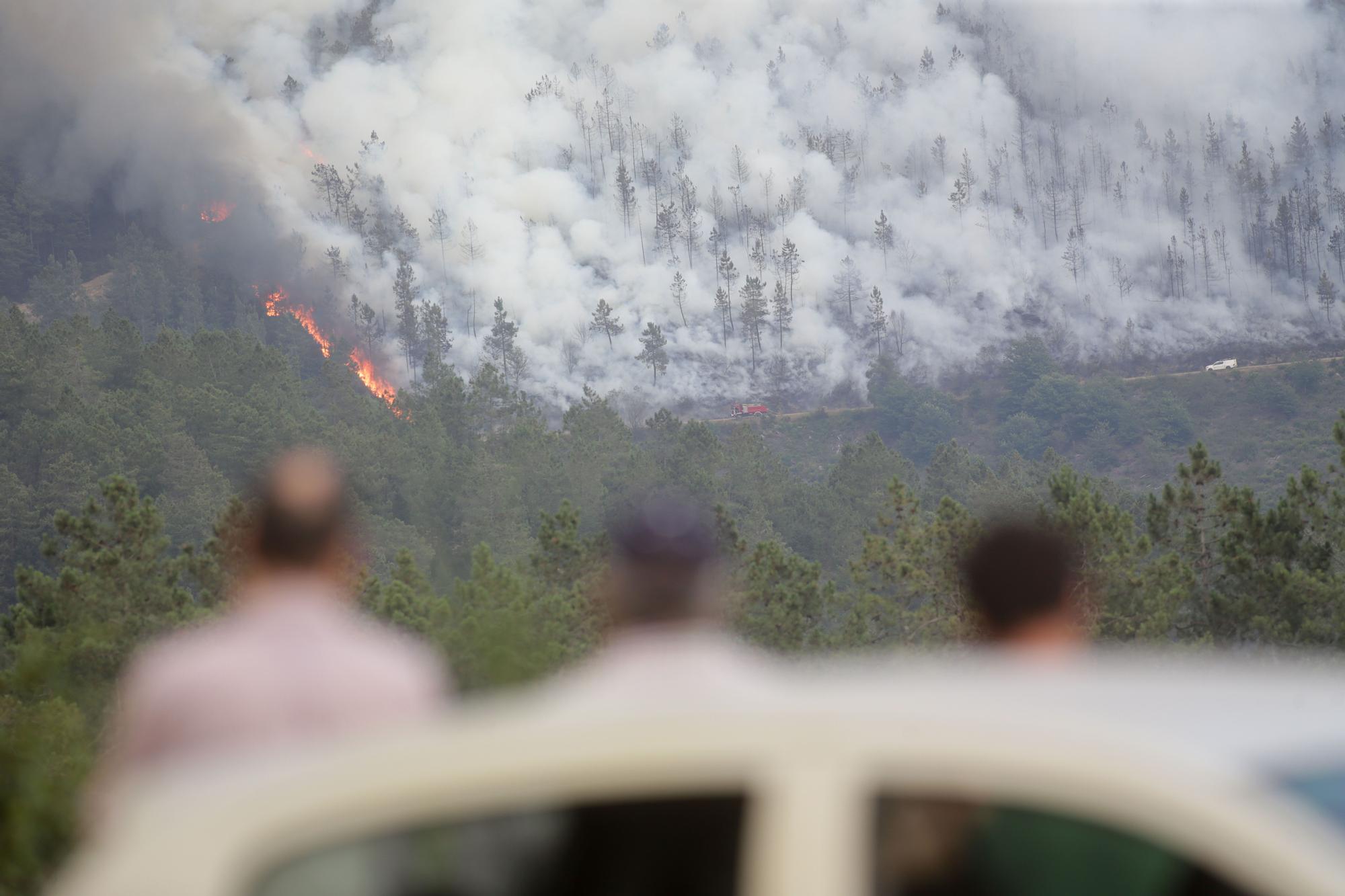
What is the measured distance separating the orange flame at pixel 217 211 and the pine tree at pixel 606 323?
3779 centimetres

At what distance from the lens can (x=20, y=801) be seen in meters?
3.60

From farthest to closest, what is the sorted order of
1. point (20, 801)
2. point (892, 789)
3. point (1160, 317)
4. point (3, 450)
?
point (1160, 317) → point (3, 450) → point (20, 801) → point (892, 789)

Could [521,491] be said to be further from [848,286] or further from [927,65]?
[927,65]

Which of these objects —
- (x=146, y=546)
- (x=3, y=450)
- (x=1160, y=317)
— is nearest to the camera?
(x=146, y=546)

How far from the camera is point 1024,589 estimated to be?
2.93 metres

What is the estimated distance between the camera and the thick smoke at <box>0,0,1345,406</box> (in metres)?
135

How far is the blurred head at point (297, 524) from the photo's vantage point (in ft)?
9.24

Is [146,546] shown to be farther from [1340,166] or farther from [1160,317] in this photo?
[1340,166]

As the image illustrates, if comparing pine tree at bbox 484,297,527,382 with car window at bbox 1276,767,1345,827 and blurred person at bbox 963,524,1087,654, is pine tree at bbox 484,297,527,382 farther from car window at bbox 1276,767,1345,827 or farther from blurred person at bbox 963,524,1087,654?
car window at bbox 1276,767,1345,827

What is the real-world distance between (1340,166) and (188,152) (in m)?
119

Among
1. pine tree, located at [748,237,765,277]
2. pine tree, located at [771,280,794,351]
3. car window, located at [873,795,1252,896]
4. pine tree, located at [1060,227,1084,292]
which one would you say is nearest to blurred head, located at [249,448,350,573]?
car window, located at [873,795,1252,896]

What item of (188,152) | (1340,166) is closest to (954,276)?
(1340,166)

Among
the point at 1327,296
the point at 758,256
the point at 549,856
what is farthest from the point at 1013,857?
the point at 758,256

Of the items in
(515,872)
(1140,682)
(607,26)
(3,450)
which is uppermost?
(607,26)
